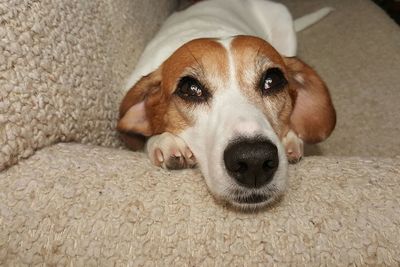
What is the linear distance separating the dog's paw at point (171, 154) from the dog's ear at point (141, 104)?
19 centimetres

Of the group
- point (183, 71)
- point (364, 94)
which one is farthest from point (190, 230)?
point (364, 94)

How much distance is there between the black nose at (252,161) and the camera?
833 mm

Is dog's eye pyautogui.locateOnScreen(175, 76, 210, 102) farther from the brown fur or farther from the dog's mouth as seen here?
the dog's mouth

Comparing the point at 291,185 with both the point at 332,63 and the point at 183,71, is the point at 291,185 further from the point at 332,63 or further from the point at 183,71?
the point at 332,63

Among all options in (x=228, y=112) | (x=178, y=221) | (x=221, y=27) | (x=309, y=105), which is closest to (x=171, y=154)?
(x=228, y=112)

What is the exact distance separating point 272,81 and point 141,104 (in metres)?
0.41

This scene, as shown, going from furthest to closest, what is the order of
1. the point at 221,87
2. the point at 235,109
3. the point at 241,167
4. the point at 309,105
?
the point at 309,105 < the point at 221,87 < the point at 235,109 < the point at 241,167

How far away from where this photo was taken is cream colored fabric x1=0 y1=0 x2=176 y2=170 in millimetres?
855

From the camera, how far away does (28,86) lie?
90 centimetres

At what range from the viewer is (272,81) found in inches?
46.1

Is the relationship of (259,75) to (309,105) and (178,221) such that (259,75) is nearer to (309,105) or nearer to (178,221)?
(309,105)

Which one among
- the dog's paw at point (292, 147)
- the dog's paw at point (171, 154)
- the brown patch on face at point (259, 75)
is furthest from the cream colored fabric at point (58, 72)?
the dog's paw at point (292, 147)

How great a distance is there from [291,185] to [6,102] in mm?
601

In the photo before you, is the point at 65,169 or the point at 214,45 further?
the point at 214,45
